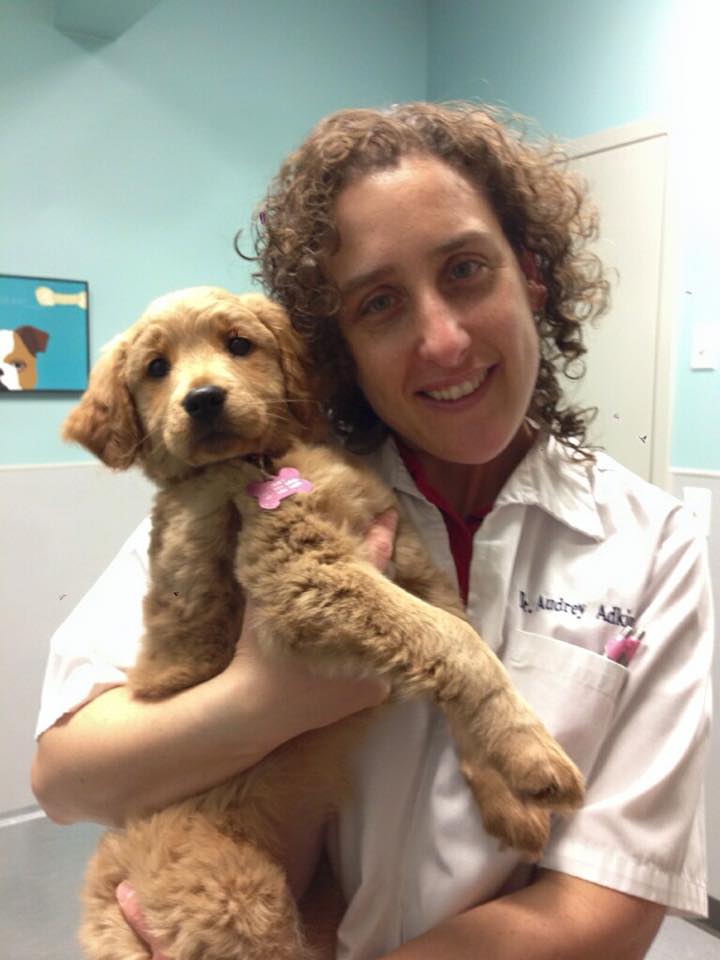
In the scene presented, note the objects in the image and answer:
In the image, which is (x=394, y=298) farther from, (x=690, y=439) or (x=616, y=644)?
(x=690, y=439)

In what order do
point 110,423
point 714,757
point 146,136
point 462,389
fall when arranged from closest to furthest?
point 462,389, point 110,423, point 714,757, point 146,136

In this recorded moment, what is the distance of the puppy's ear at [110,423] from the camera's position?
4.27 feet

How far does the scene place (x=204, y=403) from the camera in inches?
45.9

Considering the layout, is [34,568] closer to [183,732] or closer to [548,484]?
[183,732]

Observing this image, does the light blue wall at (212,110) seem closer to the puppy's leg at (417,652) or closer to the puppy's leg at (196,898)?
the puppy's leg at (417,652)

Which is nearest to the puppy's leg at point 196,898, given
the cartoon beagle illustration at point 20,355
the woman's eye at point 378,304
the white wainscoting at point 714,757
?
the woman's eye at point 378,304

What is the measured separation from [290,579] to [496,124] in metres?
0.86

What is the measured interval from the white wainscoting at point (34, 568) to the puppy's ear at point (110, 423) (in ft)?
6.31

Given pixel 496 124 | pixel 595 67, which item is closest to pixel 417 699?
pixel 496 124

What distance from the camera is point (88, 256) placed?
333 cm

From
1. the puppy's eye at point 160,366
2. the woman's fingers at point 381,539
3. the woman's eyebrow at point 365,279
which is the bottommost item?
the woman's fingers at point 381,539

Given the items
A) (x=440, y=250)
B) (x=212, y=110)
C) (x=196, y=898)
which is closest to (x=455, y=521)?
(x=440, y=250)

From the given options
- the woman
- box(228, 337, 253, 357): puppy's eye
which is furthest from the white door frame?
box(228, 337, 253, 357): puppy's eye

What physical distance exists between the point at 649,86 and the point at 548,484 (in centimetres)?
249
